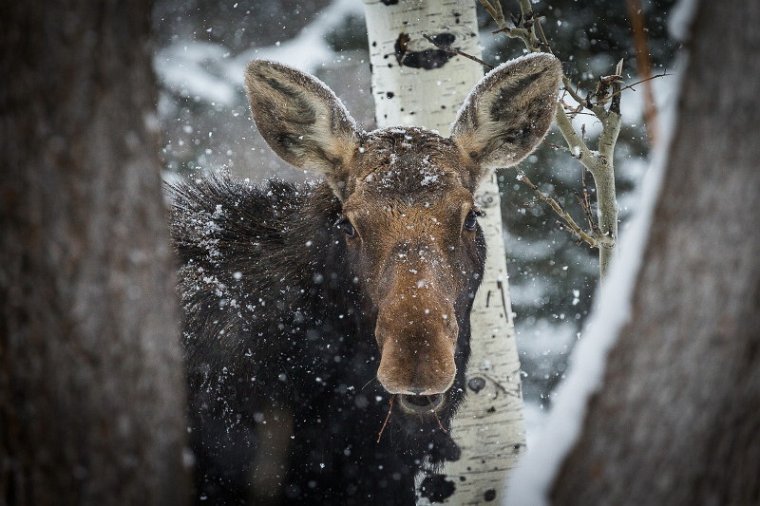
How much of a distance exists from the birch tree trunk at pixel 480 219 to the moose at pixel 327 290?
18.4 inches

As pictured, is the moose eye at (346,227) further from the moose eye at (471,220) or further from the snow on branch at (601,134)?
the snow on branch at (601,134)

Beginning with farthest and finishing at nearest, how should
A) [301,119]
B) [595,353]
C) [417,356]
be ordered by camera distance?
[301,119] < [417,356] < [595,353]

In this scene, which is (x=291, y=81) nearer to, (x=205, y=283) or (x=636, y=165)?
(x=205, y=283)

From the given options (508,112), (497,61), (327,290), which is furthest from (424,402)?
(497,61)

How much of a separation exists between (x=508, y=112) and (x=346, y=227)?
4.27 feet

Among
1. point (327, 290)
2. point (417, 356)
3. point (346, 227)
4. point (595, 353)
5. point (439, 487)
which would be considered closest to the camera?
point (595, 353)

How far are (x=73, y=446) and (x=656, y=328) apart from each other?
54.0 inches

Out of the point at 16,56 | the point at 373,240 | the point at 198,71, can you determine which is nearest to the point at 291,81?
the point at 373,240

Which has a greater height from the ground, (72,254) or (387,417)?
(72,254)

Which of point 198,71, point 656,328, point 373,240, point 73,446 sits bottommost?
point 73,446

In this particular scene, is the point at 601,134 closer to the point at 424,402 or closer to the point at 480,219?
the point at 480,219

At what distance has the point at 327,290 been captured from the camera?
353 cm

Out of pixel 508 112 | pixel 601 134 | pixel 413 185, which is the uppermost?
pixel 508 112

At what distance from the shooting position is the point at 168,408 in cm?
161
